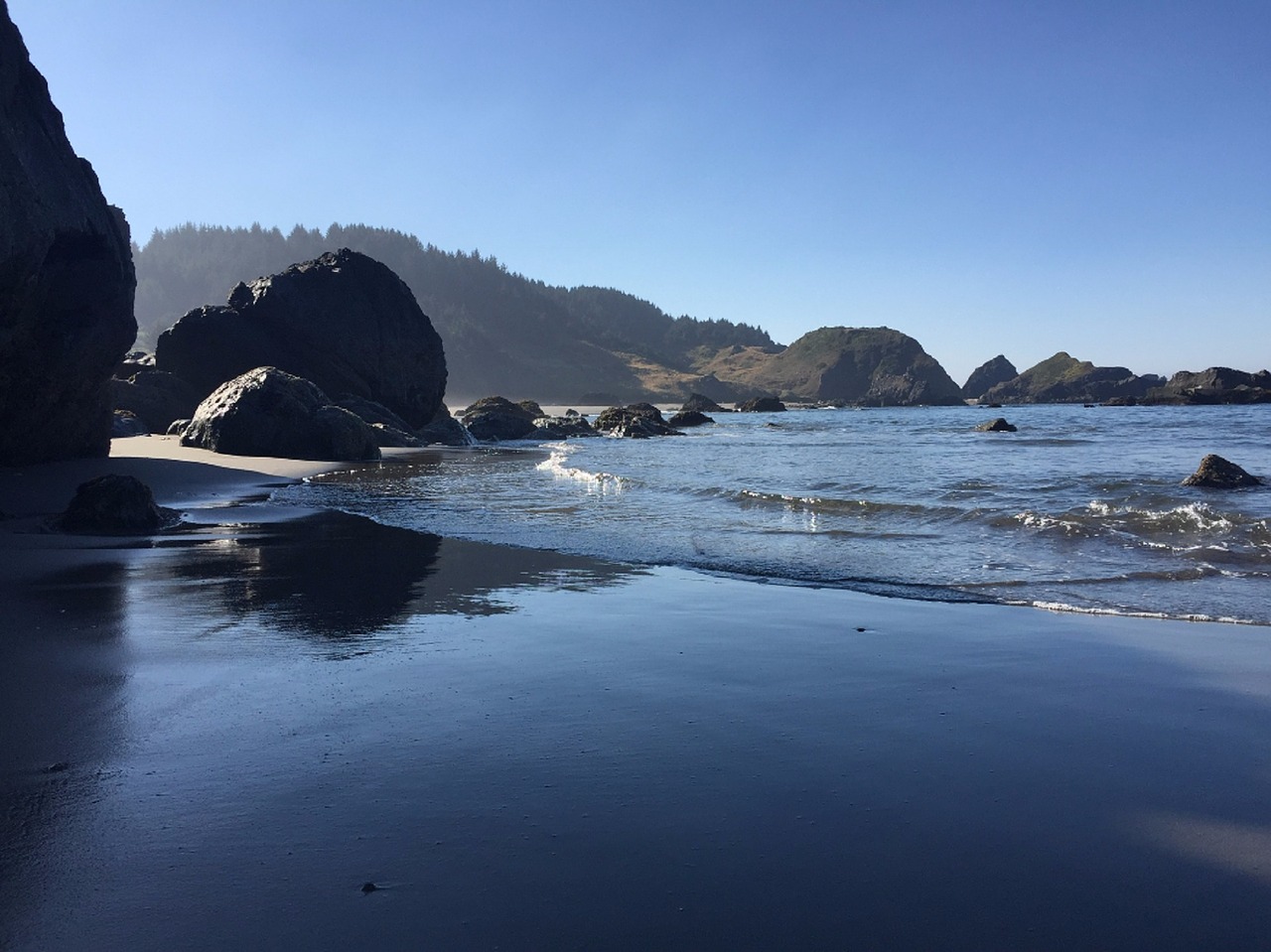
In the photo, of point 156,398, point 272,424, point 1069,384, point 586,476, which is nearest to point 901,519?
point 586,476

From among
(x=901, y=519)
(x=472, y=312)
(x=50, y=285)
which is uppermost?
(x=472, y=312)

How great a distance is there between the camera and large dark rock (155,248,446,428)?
83.5ft

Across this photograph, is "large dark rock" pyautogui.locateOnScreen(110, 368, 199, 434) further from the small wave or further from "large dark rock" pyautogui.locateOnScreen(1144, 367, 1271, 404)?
"large dark rock" pyautogui.locateOnScreen(1144, 367, 1271, 404)

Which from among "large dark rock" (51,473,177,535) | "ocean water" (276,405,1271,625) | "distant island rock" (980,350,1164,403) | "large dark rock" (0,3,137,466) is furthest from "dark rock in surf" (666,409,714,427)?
"distant island rock" (980,350,1164,403)

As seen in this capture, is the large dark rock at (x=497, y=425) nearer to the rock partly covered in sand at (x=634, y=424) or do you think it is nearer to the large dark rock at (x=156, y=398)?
the rock partly covered in sand at (x=634, y=424)

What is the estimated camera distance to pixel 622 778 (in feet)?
9.93

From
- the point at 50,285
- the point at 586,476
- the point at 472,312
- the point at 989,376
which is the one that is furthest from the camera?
the point at 472,312

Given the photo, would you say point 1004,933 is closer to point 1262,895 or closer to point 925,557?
point 1262,895

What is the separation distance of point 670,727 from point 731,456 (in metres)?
19.7

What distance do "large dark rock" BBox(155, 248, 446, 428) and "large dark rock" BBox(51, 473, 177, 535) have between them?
1764cm

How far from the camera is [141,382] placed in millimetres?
24328

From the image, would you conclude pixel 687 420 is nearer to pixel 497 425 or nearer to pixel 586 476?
pixel 497 425

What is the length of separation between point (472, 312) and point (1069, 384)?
90.7m

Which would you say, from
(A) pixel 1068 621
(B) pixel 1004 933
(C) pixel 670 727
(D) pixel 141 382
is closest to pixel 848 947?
(B) pixel 1004 933
